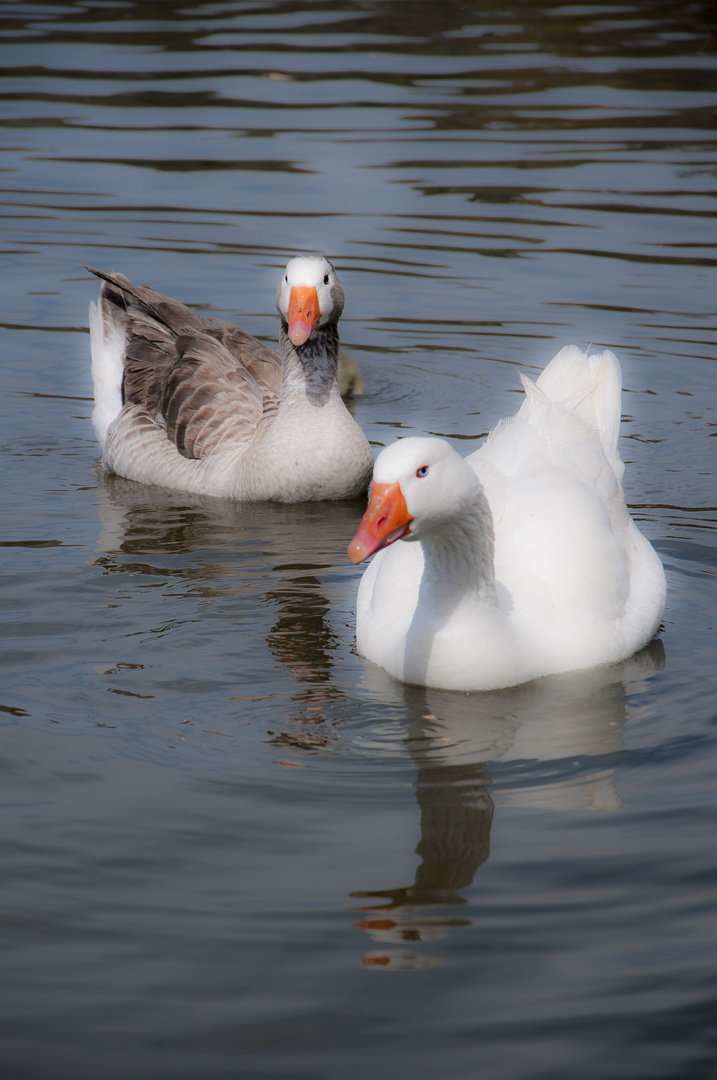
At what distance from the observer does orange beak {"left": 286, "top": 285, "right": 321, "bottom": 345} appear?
9.16 m

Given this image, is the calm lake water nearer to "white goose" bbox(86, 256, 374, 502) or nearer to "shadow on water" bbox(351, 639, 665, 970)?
"shadow on water" bbox(351, 639, 665, 970)

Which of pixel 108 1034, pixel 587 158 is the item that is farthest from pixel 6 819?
pixel 587 158

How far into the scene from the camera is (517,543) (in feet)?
22.6

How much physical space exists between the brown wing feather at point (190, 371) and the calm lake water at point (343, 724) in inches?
22.7

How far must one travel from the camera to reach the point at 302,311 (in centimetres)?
920

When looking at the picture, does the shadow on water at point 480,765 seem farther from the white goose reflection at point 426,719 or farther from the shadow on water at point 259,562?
the shadow on water at point 259,562

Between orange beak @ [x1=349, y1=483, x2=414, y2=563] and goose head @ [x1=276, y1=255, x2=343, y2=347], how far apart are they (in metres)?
3.62

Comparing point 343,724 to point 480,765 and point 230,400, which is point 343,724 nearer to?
point 480,765

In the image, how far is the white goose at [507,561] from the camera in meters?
5.85

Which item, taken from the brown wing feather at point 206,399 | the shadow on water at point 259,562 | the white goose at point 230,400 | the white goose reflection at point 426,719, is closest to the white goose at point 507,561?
the white goose reflection at point 426,719

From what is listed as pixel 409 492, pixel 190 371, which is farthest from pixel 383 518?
pixel 190 371

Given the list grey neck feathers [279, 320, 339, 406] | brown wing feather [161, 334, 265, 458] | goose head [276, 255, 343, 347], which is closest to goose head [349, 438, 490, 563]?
goose head [276, 255, 343, 347]

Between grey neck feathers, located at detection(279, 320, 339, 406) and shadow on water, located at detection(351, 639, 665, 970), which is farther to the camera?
grey neck feathers, located at detection(279, 320, 339, 406)

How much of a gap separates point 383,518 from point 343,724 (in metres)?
1.12
